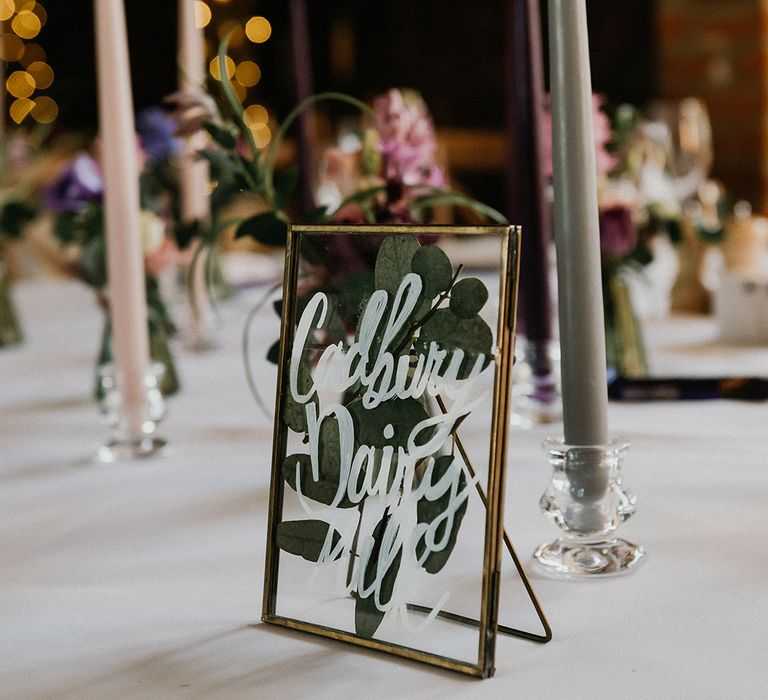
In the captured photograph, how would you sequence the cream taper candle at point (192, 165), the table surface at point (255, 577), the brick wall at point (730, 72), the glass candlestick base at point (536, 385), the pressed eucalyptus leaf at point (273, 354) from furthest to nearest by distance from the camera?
the brick wall at point (730, 72), the cream taper candle at point (192, 165), the glass candlestick base at point (536, 385), the pressed eucalyptus leaf at point (273, 354), the table surface at point (255, 577)

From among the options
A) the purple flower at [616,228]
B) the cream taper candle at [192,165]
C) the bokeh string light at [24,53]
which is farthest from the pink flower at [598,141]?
the bokeh string light at [24,53]

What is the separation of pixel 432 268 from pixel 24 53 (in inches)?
194

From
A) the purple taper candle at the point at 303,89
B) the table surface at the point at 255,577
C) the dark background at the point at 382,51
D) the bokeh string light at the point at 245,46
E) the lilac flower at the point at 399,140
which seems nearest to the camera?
the table surface at the point at 255,577

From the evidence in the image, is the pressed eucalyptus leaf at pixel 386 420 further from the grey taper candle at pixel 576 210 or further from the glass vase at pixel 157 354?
the glass vase at pixel 157 354

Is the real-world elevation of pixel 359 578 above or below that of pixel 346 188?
below

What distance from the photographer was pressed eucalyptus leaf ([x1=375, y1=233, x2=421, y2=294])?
18.6 inches

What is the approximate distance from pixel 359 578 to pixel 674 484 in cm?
34

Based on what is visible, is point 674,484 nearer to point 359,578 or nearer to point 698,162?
point 359,578

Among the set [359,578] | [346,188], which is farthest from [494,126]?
[359,578]

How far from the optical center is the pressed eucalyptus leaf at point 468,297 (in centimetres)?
45

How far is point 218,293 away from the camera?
1780 mm

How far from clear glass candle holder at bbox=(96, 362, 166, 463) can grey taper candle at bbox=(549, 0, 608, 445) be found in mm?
490

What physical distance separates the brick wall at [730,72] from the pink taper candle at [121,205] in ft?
8.65

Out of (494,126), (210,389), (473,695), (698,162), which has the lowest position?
(473,695)
